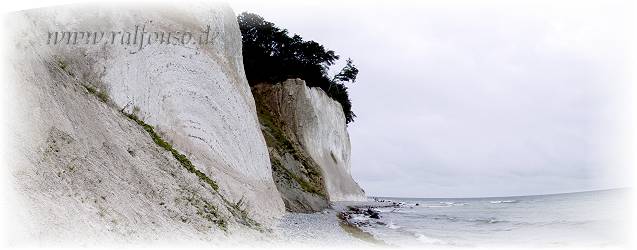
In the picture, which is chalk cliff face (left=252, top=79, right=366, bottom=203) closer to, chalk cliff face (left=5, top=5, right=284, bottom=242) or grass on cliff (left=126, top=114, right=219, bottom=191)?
chalk cliff face (left=5, top=5, right=284, bottom=242)

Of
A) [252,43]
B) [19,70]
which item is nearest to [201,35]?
[19,70]

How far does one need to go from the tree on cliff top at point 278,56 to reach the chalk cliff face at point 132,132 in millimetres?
18853

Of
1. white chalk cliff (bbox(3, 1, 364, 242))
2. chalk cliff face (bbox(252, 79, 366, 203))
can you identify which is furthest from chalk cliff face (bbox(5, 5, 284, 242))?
chalk cliff face (bbox(252, 79, 366, 203))

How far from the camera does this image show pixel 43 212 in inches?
342

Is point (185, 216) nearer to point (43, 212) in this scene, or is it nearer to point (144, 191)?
point (144, 191)

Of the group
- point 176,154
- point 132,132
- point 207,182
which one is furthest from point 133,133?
point 207,182

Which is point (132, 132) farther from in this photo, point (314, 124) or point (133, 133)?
point (314, 124)

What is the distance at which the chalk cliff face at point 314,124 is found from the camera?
138ft

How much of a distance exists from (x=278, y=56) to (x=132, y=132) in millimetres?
34421

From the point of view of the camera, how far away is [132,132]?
47.5ft

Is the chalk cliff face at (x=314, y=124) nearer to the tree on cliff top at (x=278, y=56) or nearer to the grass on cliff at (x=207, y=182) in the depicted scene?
the tree on cliff top at (x=278, y=56)

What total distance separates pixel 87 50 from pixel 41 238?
1022 cm

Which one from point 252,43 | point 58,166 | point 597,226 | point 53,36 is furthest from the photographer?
point 252,43

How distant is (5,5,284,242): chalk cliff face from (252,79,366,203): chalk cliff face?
53.9ft
